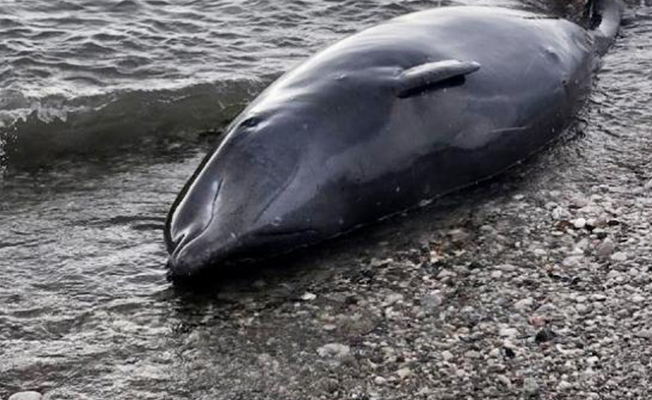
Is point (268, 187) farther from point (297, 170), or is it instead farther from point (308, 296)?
point (308, 296)

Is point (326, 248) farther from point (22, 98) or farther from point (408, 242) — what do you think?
point (22, 98)

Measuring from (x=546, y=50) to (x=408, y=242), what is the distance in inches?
87.9

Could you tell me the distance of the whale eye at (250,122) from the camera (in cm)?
622

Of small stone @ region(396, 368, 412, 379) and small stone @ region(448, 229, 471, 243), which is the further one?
small stone @ region(448, 229, 471, 243)

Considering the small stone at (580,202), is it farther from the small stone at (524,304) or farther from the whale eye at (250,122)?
the whale eye at (250,122)

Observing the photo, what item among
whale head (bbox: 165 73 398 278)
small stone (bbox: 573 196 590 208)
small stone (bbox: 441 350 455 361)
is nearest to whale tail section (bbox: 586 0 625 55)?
small stone (bbox: 573 196 590 208)

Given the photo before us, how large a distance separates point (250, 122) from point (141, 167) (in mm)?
1515

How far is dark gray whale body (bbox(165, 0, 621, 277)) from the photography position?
5.93 meters

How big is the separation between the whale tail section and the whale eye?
3.91m

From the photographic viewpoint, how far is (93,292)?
5.77 meters

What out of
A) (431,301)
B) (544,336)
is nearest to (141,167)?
(431,301)

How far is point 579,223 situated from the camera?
6.34m

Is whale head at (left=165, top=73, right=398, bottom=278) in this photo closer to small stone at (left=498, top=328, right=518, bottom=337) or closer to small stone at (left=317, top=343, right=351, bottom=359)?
small stone at (left=317, top=343, right=351, bottom=359)

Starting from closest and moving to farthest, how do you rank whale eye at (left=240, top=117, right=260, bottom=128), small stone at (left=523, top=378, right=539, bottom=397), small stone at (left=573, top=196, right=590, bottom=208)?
small stone at (left=523, top=378, right=539, bottom=397) → whale eye at (left=240, top=117, right=260, bottom=128) → small stone at (left=573, top=196, right=590, bottom=208)
